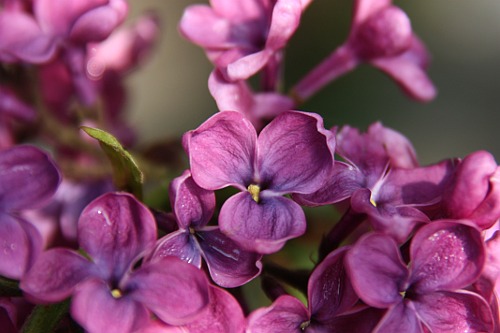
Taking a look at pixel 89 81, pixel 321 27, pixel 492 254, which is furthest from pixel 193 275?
pixel 321 27

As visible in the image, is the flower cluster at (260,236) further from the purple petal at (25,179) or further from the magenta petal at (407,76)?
the magenta petal at (407,76)

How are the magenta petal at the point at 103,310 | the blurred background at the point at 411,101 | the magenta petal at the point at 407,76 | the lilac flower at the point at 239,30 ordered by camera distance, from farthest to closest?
the blurred background at the point at 411,101 < the magenta petal at the point at 407,76 < the lilac flower at the point at 239,30 < the magenta petal at the point at 103,310

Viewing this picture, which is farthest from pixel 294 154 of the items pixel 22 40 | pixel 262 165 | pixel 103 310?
pixel 22 40

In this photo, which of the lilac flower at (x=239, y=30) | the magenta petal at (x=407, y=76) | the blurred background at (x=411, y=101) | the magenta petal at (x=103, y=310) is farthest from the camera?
the blurred background at (x=411, y=101)

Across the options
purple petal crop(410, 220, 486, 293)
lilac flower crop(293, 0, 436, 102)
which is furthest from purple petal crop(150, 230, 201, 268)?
lilac flower crop(293, 0, 436, 102)

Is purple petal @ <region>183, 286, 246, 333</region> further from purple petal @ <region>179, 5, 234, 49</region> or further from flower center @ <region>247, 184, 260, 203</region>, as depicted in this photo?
purple petal @ <region>179, 5, 234, 49</region>

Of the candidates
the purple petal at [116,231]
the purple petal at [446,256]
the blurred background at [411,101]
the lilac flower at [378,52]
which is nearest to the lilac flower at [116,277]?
the purple petal at [116,231]
